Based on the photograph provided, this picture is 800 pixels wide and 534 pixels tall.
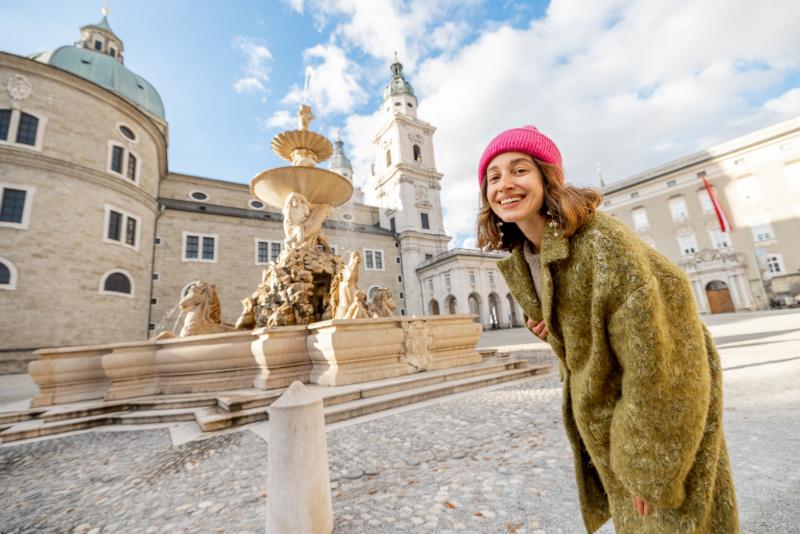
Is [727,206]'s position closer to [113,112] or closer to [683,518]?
[683,518]

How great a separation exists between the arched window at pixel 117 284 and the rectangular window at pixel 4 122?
25.6ft

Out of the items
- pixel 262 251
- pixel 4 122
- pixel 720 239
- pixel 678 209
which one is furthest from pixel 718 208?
pixel 4 122

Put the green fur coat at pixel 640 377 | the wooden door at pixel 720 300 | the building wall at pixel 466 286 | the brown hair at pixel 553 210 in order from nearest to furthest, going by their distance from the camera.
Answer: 1. the green fur coat at pixel 640 377
2. the brown hair at pixel 553 210
3. the wooden door at pixel 720 300
4. the building wall at pixel 466 286

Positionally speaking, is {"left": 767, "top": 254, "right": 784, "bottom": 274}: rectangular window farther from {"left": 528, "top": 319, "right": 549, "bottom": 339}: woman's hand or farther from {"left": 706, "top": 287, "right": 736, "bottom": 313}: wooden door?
{"left": 528, "top": 319, "right": 549, "bottom": 339}: woman's hand

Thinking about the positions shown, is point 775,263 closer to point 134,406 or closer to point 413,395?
point 413,395

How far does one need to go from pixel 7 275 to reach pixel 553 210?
2340 cm

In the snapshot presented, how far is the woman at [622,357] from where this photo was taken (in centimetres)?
92

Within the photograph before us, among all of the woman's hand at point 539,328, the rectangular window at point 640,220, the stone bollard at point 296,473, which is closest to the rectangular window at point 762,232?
the rectangular window at point 640,220

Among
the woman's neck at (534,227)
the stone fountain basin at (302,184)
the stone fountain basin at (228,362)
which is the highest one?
the stone fountain basin at (302,184)

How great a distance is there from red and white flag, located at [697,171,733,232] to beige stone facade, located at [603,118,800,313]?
28 cm

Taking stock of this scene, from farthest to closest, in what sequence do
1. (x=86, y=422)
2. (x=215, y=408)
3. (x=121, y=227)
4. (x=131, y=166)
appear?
(x=131, y=166) → (x=121, y=227) → (x=215, y=408) → (x=86, y=422)

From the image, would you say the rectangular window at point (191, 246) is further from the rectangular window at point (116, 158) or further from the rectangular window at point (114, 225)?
the rectangular window at point (116, 158)

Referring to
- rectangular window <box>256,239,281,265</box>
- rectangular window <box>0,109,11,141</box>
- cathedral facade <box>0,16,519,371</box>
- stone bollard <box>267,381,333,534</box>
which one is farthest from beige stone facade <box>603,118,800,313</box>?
rectangular window <box>0,109,11,141</box>

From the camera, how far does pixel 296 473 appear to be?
1.94m
